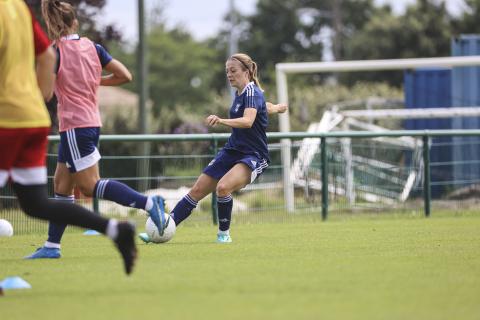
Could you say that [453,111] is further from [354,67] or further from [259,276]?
[259,276]

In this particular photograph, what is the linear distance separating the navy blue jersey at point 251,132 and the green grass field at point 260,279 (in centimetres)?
97

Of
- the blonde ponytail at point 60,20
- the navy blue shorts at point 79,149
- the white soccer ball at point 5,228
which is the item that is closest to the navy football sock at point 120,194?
the navy blue shorts at point 79,149

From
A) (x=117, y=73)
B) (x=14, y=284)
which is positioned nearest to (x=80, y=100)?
(x=117, y=73)

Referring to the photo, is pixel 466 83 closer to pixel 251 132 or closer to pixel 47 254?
pixel 251 132

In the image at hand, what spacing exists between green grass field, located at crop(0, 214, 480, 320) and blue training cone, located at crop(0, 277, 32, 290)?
0.09 meters

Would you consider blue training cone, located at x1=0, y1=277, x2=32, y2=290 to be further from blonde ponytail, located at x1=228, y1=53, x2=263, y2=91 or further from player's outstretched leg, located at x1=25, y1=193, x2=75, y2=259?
blonde ponytail, located at x1=228, y1=53, x2=263, y2=91

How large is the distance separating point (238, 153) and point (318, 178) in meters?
5.59

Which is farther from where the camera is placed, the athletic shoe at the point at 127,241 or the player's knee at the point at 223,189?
the player's knee at the point at 223,189

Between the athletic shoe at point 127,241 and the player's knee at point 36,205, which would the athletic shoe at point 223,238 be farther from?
the player's knee at point 36,205

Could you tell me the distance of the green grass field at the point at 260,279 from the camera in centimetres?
642

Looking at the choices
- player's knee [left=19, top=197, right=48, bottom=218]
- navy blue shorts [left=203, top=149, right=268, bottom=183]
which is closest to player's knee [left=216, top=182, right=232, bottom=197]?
navy blue shorts [left=203, top=149, right=268, bottom=183]

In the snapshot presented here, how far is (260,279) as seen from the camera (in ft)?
25.6

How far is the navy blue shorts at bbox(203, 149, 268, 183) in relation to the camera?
1138 centimetres

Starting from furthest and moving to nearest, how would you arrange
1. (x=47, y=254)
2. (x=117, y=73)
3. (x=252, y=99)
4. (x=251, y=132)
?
(x=251, y=132)
(x=252, y=99)
(x=47, y=254)
(x=117, y=73)
